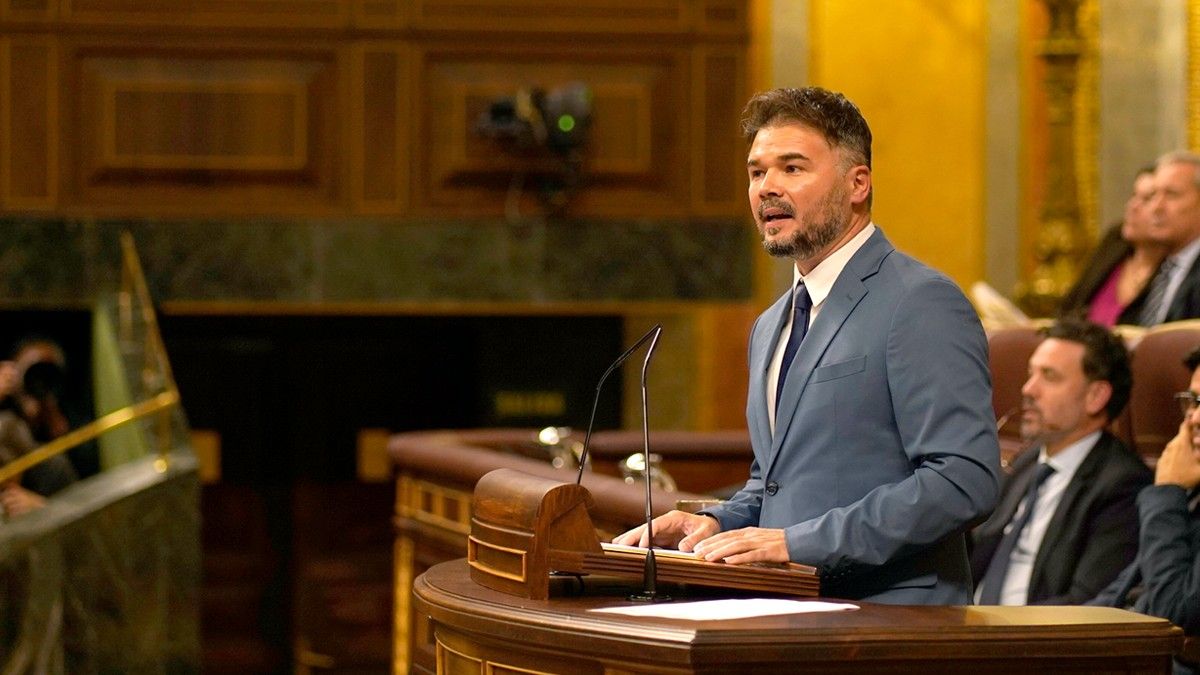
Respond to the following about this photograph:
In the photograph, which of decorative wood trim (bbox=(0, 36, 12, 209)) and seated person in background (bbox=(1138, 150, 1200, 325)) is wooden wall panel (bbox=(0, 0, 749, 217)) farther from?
seated person in background (bbox=(1138, 150, 1200, 325))

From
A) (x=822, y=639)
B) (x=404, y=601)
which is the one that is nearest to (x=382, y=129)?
(x=404, y=601)

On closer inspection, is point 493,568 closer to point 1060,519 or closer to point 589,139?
point 1060,519

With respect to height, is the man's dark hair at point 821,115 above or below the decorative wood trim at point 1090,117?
below

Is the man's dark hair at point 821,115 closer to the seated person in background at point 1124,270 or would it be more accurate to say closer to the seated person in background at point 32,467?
the seated person in background at point 1124,270

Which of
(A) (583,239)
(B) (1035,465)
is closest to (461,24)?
(A) (583,239)

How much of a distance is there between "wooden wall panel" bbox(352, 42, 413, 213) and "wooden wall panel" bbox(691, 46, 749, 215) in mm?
1314

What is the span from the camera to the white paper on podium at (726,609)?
205cm

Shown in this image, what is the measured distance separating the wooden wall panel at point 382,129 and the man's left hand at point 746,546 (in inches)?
246

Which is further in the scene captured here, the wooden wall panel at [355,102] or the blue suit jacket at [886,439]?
the wooden wall panel at [355,102]

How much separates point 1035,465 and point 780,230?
1.99m

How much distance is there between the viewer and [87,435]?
22.2ft

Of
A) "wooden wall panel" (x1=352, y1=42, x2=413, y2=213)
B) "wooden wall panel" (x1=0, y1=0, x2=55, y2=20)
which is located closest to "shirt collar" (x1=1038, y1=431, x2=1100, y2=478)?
"wooden wall panel" (x1=352, y1=42, x2=413, y2=213)

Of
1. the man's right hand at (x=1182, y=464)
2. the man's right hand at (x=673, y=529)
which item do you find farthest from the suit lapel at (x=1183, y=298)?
the man's right hand at (x=673, y=529)

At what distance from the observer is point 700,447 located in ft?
20.1
